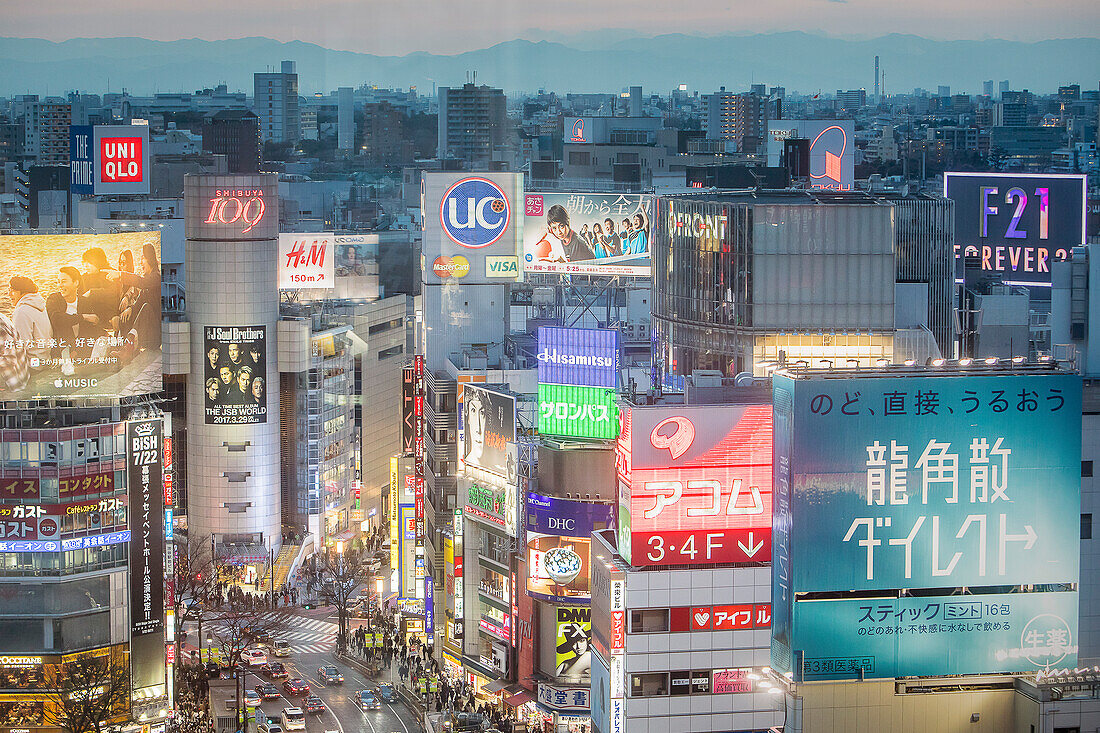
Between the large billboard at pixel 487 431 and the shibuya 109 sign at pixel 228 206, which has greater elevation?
the shibuya 109 sign at pixel 228 206

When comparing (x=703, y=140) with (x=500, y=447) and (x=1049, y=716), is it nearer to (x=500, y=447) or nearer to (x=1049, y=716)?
(x=500, y=447)

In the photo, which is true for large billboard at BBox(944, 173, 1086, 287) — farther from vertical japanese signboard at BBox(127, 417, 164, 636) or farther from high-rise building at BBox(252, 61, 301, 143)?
high-rise building at BBox(252, 61, 301, 143)

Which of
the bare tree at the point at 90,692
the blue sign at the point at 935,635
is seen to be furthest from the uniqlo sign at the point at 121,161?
the blue sign at the point at 935,635

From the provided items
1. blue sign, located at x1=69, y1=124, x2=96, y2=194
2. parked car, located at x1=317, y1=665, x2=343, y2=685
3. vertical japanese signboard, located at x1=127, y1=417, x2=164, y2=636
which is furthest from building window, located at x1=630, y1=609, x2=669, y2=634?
blue sign, located at x1=69, y1=124, x2=96, y2=194

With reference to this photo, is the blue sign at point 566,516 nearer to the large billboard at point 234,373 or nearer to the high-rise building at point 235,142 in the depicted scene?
the large billboard at point 234,373

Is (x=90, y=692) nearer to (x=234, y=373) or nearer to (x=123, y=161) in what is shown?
(x=234, y=373)

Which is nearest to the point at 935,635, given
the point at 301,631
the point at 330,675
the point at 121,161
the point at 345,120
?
the point at 330,675

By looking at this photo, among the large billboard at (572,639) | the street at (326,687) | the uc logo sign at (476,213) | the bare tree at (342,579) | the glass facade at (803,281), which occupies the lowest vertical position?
the street at (326,687)
